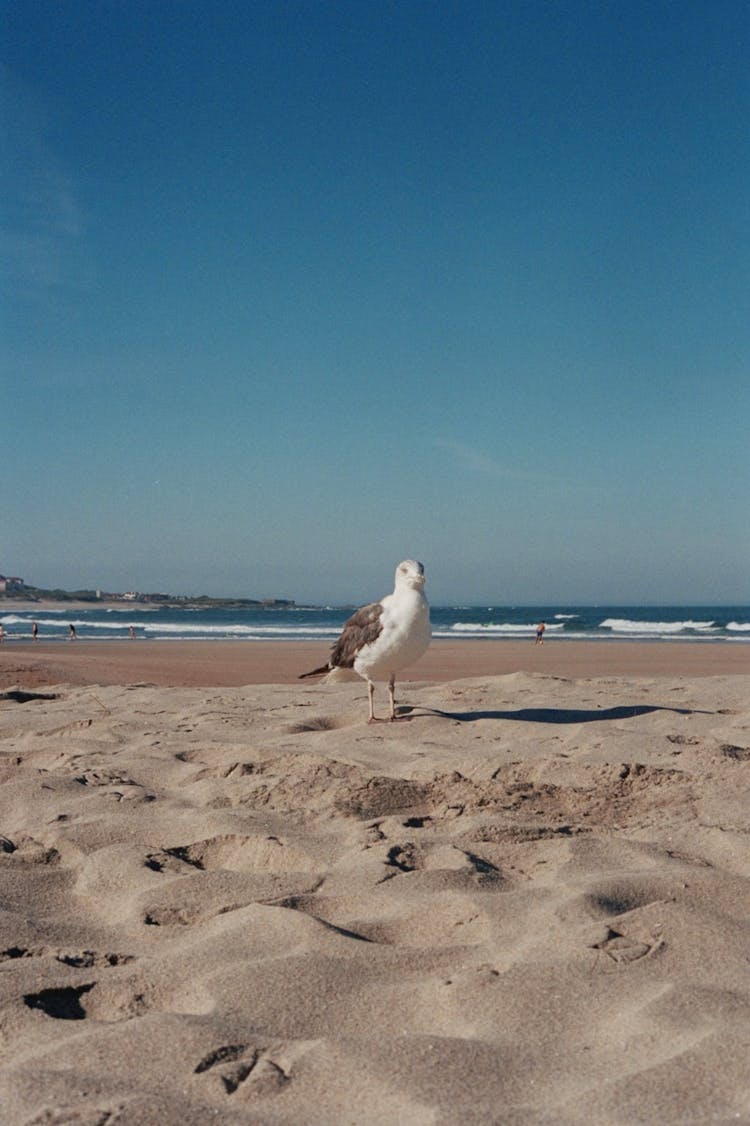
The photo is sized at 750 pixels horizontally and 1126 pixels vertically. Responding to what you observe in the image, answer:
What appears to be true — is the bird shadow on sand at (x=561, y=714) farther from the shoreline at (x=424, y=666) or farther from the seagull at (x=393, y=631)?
the shoreline at (x=424, y=666)

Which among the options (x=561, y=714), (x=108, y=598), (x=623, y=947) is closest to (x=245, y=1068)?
(x=623, y=947)

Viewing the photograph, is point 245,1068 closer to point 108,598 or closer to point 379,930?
point 379,930

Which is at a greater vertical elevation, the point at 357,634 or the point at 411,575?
the point at 411,575

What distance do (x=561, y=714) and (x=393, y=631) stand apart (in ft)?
4.73


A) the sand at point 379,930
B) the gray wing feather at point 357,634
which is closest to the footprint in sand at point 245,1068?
the sand at point 379,930

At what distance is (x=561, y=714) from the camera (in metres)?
7.10

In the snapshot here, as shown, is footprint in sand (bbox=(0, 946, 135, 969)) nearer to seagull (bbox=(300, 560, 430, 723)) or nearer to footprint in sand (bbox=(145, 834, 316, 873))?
footprint in sand (bbox=(145, 834, 316, 873))

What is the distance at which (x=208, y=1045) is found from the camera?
209 cm

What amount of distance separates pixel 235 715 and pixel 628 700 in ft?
10.6

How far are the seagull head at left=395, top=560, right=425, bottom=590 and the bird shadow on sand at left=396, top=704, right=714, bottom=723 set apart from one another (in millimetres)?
1006

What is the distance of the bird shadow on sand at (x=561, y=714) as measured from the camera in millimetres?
6801

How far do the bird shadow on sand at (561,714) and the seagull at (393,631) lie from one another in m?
0.41

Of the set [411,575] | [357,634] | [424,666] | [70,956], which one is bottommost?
[424,666]

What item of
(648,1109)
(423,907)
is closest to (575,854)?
(423,907)
